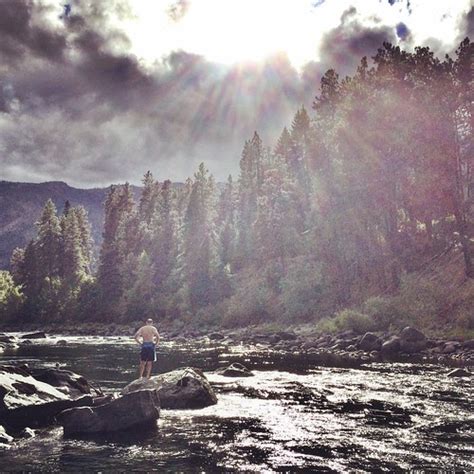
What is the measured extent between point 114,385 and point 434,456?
14438 millimetres

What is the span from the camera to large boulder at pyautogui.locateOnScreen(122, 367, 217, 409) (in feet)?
54.2

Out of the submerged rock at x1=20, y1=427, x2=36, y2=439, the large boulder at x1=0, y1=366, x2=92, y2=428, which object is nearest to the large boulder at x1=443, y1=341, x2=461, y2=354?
the large boulder at x1=0, y1=366, x2=92, y2=428

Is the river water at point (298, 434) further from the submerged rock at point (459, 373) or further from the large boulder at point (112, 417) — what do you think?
the submerged rock at point (459, 373)

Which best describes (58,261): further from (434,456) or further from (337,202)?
(434,456)

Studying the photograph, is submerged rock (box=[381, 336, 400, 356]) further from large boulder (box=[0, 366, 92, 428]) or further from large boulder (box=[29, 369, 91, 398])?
large boulder (box=[0, 366, 92, 428])

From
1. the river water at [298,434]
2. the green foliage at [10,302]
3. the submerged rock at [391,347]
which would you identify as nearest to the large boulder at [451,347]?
the submerged rock at [391,347]

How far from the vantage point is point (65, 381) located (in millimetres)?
17656

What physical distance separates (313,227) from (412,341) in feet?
100

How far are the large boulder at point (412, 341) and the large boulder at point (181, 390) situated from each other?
1833 centimetres

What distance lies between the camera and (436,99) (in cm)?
3978

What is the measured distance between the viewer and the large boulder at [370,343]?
3262 centimetres

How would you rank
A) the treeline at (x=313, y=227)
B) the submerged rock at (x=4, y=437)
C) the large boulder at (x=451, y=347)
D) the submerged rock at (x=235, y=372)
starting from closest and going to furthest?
the submerged rock at (x=4, y=437), the submerged rock at (x=235, y=372), the large boulder at (x=451, y=347), the treeline at (x=313, y=227)

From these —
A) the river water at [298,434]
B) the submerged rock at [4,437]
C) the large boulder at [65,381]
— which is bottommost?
the submerged rock at [4,437]

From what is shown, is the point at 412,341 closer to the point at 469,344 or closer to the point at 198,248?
the point at 469,344
